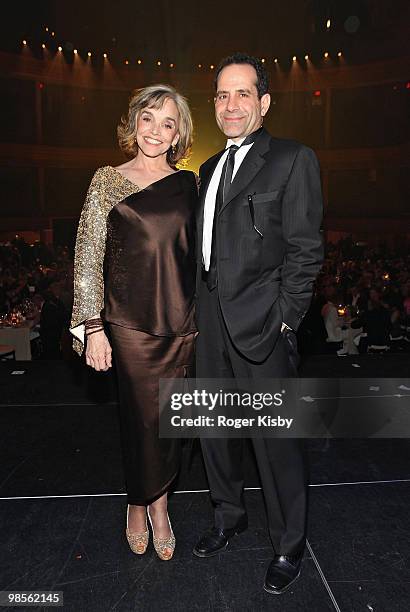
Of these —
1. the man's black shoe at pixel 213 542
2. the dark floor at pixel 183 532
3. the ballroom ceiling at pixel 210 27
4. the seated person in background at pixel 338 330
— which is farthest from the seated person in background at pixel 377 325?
the ballroom ceiling at pixel 210 27

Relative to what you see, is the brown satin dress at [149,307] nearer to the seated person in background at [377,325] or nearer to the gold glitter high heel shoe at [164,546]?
the gold glitter high heel shoe at [164,546]

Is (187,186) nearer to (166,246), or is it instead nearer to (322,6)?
(166,246)

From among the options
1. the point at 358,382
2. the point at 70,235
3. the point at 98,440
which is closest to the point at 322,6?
the point at 70,235

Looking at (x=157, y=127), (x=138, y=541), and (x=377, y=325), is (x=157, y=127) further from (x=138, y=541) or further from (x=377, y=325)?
(x=377, y=325)

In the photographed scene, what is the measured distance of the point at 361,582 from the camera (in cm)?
198

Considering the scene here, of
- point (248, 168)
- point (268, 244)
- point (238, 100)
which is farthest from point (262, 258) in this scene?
point (238, 100)

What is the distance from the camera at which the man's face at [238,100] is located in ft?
6.48

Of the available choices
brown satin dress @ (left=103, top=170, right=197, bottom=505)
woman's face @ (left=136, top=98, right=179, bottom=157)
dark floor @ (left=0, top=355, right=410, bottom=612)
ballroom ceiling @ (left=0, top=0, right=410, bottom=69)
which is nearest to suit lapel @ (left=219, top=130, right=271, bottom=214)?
brown satin dress @ (left=103, top=170, right=197, bottom=505)

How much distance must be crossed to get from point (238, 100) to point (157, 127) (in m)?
0.30

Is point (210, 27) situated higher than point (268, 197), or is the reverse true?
point (210, 27)

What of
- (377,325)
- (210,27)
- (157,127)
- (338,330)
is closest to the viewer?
(157,127)

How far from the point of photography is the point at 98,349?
208 centimetres

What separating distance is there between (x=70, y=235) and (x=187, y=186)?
17176 millimetres

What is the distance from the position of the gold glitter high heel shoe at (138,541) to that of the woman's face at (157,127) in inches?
56.9
